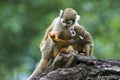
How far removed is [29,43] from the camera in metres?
12.1

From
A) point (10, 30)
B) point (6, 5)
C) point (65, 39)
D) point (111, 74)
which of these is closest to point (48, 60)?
point (65, 39)

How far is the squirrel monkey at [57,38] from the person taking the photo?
6070mm

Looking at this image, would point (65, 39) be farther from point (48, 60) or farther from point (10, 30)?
point (10, 30)

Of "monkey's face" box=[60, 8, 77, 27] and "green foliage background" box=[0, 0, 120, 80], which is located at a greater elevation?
Answer: "green foliage background" box=[0, 0, 120, 80]

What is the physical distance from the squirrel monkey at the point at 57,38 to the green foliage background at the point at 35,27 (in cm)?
293

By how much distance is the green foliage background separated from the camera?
1014 cm

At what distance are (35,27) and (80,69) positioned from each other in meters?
6.81

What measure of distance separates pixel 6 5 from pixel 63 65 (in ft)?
22.1

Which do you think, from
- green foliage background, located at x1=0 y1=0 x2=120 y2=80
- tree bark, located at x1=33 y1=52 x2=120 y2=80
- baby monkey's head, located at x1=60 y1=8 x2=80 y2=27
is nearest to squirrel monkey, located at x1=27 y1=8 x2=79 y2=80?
baby monkey's head, located at x1=60 y1=8 x2=80 y2=27

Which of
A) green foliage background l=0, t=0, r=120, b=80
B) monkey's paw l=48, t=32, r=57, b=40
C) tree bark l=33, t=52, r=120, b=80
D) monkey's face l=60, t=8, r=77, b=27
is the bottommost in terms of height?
tree bark l=33, t=52, r=120, b=80

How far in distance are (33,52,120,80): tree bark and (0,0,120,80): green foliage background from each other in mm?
3426

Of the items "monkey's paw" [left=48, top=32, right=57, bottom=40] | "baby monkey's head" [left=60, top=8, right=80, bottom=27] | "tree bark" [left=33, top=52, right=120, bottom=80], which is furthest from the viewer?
"baby monkey's head" [left=60, top=8, right=80, bottom=27]

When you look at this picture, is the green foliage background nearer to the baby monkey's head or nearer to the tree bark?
the baby monkey's head

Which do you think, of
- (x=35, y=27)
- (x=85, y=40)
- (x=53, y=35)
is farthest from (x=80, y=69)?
(x=35, y=27)
